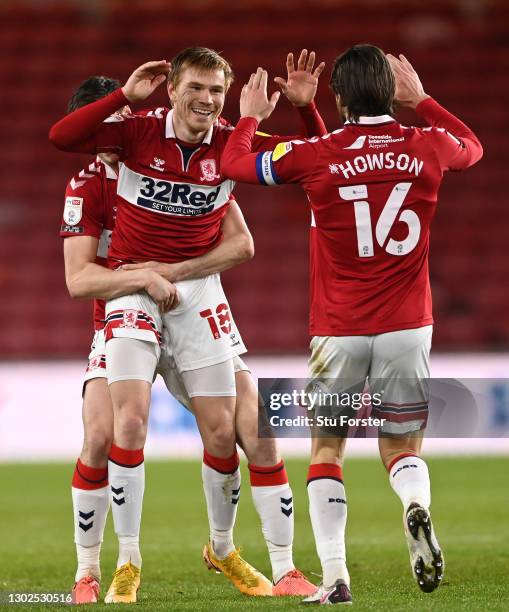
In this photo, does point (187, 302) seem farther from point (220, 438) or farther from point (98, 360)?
point (220, 438)

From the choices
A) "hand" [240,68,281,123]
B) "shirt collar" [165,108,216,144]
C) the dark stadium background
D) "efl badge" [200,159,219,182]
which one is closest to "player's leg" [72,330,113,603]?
"efl badge" [200,159,219,182]

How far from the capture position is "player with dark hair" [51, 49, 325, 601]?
4.75m

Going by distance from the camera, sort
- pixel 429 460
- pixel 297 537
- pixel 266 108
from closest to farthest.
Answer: pixel 266 108 → pixel 297 537 → pixel 429 460

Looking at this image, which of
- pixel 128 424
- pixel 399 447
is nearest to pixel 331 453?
pixel 399 447

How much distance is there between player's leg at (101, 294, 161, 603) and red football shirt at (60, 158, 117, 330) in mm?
491

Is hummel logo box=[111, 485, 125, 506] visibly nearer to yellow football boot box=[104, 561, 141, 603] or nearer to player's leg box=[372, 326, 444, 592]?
yellow football boot box=[104, 561, 141, 603]

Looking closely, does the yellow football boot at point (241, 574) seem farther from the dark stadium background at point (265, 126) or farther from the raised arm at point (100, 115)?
the dark stadium background at point (265, 126)

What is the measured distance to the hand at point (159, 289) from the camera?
15.9ft

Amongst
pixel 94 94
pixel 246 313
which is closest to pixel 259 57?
pixel 246 313

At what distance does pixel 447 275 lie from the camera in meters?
15.2

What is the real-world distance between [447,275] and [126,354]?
10.9 m

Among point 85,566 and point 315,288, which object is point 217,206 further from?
point 85,566

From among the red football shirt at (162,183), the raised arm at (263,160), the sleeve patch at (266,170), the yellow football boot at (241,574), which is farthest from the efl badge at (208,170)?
the yellow football boot at (241,574)

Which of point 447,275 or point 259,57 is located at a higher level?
point 259,57
